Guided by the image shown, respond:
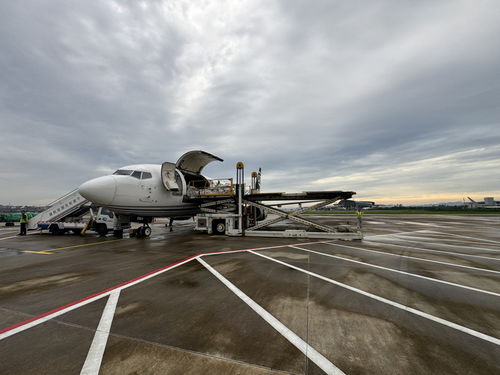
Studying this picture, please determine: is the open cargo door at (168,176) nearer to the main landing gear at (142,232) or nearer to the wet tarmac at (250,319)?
the main landing gear at (142,232)

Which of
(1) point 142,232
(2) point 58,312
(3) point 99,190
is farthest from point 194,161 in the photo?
(2) point 58,312

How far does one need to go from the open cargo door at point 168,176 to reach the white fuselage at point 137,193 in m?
0.42

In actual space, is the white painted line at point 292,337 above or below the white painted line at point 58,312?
below

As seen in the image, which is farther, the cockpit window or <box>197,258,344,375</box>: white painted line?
the cockpit window

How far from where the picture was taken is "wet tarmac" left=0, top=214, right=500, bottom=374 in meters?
2.59

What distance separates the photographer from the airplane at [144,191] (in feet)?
41.1

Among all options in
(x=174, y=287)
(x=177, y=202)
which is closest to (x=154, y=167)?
(x=177, y=202)

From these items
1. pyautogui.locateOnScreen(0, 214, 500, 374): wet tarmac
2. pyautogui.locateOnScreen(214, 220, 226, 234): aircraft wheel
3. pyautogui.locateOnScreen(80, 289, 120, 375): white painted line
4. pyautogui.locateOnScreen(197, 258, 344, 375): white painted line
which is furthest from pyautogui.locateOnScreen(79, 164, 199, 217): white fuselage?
pyautogui.locateOnScreen(197, 258, 344, 375): white painted line

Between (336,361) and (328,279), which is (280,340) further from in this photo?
(328,279)

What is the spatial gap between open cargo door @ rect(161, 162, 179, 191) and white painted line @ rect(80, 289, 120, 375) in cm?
1091

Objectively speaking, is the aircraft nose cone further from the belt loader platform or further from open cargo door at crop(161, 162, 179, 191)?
the belt loader platform

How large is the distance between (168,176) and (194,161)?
3.09 meters

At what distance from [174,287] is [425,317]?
18.0 feet

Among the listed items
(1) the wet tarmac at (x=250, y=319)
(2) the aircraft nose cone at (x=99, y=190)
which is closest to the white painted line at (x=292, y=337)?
(1) the wet tarmac at (x=250, y=319)
